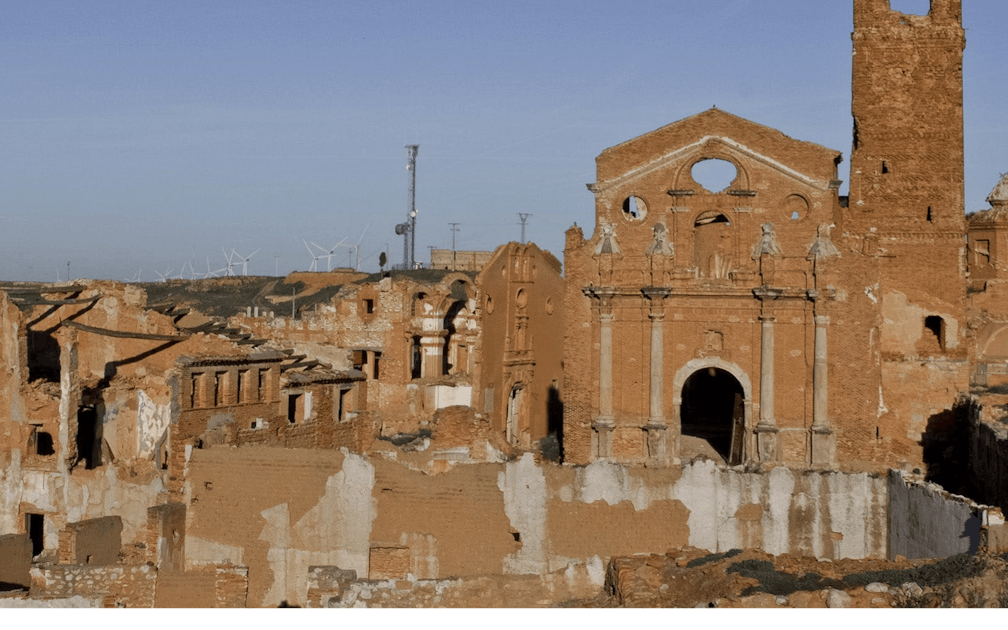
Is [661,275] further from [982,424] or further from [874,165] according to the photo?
[982,424]

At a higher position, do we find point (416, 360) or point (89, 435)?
point (416, 360)

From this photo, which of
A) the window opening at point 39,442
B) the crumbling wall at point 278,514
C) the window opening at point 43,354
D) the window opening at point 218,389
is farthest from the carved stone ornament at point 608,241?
the window opening at point 39,442

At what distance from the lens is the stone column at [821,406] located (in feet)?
105

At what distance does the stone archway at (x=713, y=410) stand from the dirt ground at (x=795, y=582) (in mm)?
15398

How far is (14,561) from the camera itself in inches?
934

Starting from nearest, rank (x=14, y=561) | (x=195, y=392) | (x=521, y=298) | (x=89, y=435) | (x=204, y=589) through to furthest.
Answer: (x=204, y=589)
(x=14, y=561)
(x=195, y=392)
(x=89, y=435)
(x=521, y=298)

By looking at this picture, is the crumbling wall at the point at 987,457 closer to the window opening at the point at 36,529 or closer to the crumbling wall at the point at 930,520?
the crumbling wall at the point at 930,520

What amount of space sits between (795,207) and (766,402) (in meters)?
4.77

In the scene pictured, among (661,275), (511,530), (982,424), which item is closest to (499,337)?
(661,275)

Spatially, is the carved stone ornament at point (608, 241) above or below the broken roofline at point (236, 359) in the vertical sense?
above

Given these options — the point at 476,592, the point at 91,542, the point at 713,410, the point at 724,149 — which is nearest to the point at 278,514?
the point at 91,542

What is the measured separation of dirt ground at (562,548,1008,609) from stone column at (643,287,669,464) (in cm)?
1480

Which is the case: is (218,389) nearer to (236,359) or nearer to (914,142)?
(236,359)

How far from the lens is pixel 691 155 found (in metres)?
33.1
